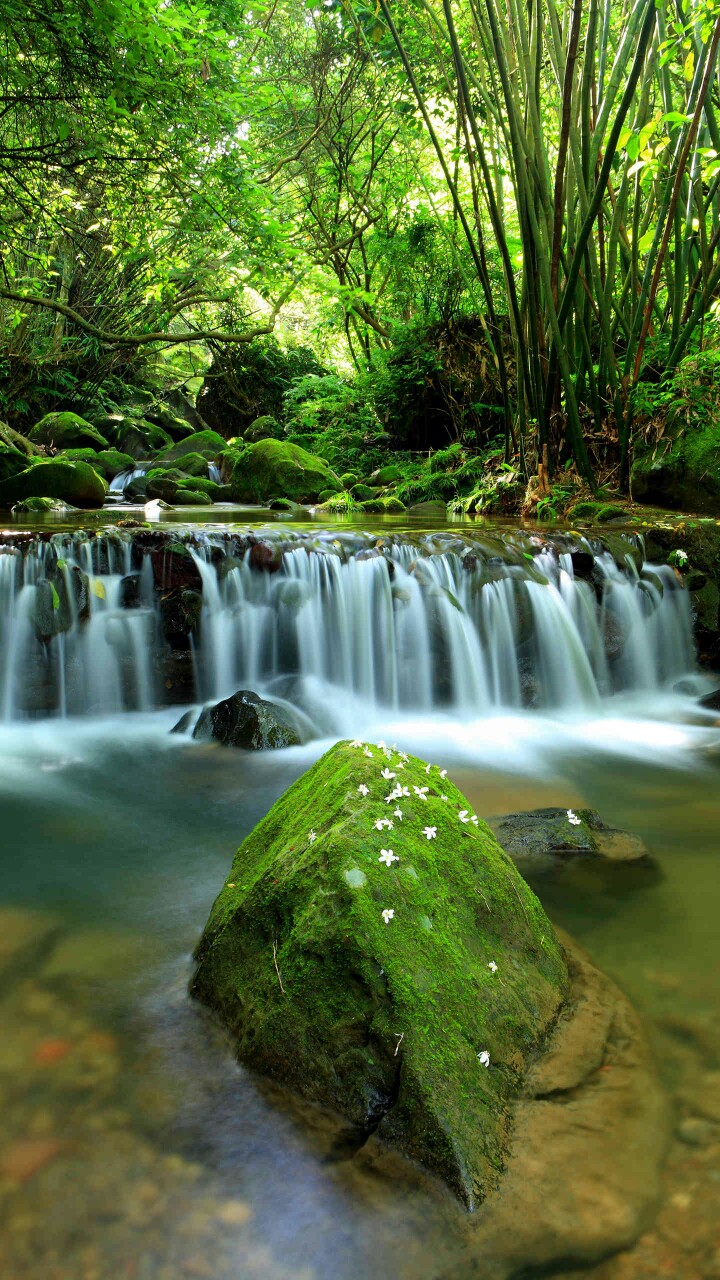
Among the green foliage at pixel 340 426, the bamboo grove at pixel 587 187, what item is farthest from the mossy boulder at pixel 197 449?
the bamboo grove at pixel 587 187

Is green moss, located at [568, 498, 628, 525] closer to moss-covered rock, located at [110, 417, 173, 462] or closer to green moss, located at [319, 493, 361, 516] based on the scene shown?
green moss, located at [319, 493, 361, 516]

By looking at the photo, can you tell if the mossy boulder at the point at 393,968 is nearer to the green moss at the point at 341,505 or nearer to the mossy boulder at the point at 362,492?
the green moss at the point at 341,505

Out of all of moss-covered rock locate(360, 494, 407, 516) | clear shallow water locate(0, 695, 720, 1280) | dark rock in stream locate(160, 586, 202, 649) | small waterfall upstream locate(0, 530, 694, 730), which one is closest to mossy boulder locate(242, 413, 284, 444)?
moss-covered rock locate(360, 494, 407, 516)

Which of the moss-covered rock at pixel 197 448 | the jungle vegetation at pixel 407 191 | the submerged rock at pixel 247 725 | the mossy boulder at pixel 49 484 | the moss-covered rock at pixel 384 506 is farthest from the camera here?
the moss-covered rock at pixel 197 448

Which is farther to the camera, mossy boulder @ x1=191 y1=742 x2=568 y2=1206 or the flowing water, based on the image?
mossy boulder @ x1=191 y1=742 x2=568 y2=1206

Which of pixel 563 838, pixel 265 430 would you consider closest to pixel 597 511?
pixel 563 838

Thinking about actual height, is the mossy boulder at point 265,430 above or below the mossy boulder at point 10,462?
above

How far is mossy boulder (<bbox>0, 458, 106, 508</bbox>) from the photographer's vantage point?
10875 millimetres

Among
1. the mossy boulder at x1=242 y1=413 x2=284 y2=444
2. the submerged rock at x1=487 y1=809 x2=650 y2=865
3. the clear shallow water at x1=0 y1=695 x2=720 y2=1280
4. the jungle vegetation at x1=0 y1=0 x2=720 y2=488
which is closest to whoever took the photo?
the clear shallow water at x1=0 y1=695 x2=720 y2=1280

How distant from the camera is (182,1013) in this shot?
2.36 meters

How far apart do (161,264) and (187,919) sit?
11307 mm

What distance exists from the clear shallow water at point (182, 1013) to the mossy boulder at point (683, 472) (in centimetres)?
425

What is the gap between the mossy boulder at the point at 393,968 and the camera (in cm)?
183

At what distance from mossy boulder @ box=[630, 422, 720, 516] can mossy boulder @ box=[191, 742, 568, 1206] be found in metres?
7.05
